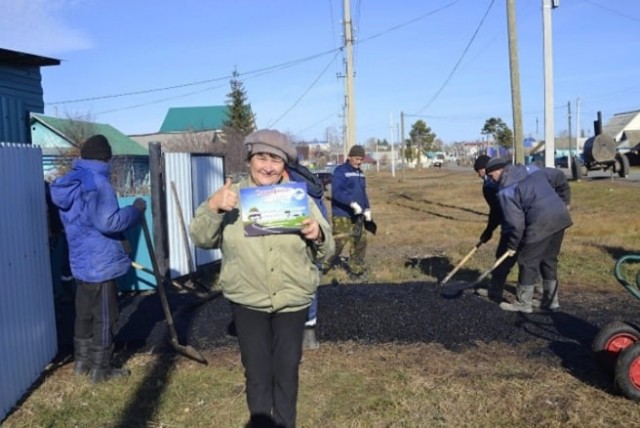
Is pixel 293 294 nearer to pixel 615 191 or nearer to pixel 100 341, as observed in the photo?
pixel 100 341

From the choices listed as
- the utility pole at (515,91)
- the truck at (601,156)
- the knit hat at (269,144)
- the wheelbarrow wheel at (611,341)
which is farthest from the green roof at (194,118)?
the knit hat at (269,144)

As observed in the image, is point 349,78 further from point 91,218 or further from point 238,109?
point 238,109

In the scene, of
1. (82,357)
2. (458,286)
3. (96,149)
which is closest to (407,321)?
(458,286)

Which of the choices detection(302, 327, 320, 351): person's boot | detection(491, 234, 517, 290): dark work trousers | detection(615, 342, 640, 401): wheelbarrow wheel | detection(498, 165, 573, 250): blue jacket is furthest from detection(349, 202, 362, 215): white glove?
detection(615, 342, 640, 401): wheelbarrow wheel

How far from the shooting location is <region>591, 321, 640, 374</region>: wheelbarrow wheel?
14.7 ft

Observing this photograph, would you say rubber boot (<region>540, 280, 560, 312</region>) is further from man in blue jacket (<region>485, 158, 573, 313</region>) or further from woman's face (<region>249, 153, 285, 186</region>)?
woman's face (<region>249, 153, 285, 186</region>)

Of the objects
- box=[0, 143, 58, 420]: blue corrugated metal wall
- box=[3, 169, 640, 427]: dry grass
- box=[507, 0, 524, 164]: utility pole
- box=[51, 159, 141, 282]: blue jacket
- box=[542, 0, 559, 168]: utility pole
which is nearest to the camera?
box=[3, 169, 640, 427]: dry grass

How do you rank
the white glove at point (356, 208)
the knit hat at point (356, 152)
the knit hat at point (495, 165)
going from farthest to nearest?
the white glove at point (356, 208)
the knit hat at point (356, 152)
the knit hat at point (495, 165)

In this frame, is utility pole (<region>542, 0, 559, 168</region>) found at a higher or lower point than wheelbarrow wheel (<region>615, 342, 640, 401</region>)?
higher

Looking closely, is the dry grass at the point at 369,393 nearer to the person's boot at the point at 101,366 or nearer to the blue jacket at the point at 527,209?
the person's boot at the point at 101,366

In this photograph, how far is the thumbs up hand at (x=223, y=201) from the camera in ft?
10.0

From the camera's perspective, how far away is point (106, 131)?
88.9 feet

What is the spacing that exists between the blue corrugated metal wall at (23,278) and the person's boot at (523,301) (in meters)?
4.36

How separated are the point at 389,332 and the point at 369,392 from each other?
142 cm
